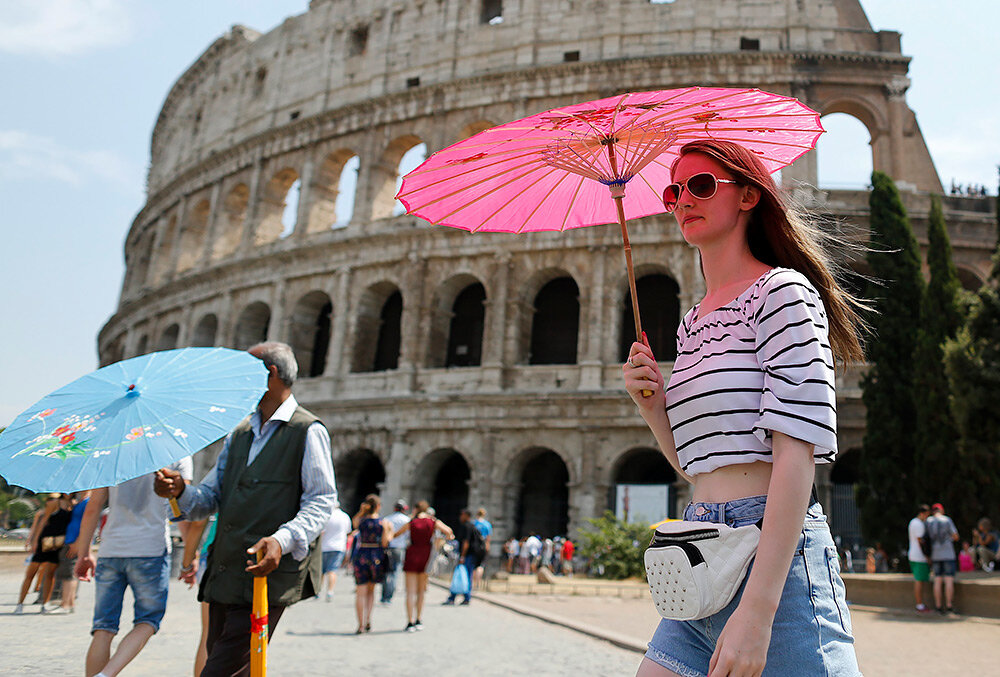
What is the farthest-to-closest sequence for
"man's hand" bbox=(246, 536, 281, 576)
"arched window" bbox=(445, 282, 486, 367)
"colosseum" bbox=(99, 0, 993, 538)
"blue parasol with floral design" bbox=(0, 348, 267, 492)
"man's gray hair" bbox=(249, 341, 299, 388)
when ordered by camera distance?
"arched window" bbox=(445, 282, 486, 367) → "colosseum" bbox=(99, 0, 993, 538) → "man's gray hair" bbox=(249, 341, 299, 388) → "man's hand" bbox=(246, 536, 281, 576) → "blue parasol with floral design" bbox=(0, 348, 267, 492)

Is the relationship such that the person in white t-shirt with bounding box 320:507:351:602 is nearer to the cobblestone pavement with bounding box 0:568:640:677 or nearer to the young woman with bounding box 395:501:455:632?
the cobblestone pavement with bounding box 0:568:640:677

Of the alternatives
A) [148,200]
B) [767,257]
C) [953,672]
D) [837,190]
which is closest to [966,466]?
[837,190]

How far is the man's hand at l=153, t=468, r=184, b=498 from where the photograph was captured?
11.0 feet

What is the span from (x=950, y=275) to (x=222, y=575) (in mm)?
16688

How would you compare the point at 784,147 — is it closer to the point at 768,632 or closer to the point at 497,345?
the point at 768,632

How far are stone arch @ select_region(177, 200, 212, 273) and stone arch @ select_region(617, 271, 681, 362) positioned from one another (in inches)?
618

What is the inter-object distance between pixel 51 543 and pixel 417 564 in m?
3.95

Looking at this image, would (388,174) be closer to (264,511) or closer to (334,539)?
(334,539)

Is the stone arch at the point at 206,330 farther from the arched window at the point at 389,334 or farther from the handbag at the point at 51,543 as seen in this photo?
the handbag at the point at 51,543

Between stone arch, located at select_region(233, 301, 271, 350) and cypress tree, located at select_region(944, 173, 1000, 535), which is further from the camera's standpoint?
stone arch, located at select_region(233, 301, 271, 350)

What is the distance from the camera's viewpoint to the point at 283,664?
5.63 metres

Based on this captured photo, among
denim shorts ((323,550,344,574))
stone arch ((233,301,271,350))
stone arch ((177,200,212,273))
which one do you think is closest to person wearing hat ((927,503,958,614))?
denim shorts ((323,550,344,574))

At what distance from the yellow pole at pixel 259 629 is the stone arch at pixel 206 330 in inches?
898

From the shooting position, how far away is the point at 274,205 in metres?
24.7
